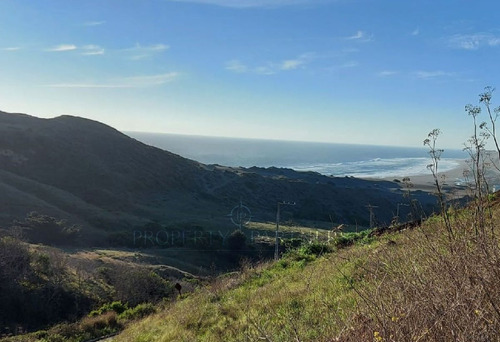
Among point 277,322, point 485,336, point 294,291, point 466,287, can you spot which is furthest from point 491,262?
point 294,291

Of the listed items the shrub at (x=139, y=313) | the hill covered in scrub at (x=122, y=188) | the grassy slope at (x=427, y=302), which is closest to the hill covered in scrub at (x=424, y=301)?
the grassy slope at (x=427, y=302)

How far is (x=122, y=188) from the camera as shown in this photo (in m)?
65.3

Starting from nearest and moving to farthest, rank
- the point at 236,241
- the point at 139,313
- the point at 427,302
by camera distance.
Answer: the point at 427,302, the point at 139,313, the point at 236,241

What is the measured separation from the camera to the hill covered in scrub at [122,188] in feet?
164

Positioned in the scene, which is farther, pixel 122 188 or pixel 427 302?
pixel 122 188

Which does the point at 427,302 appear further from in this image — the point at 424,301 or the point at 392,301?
the point at 392,301

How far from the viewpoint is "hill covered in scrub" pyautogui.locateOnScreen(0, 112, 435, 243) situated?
164 ft

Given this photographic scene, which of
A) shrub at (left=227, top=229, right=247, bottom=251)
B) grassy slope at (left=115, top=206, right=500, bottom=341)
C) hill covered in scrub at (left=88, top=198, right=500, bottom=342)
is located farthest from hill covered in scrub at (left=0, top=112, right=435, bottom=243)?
grassy slope at (left=115, top=206, right=500, bottom=341)

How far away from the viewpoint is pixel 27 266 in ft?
68.2

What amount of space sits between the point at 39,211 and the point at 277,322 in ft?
151

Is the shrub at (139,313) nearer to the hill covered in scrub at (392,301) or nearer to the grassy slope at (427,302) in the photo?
the hill covered in scrub at (392,301)

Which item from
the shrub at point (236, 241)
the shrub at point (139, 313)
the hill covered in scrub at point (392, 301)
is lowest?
the shrub at point (236, 241)

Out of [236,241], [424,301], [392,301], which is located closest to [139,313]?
[392,301]

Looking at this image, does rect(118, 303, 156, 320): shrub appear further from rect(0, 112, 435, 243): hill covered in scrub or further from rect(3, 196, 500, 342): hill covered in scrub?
rect(0, 112, 435, 243): hill covered in scrub
